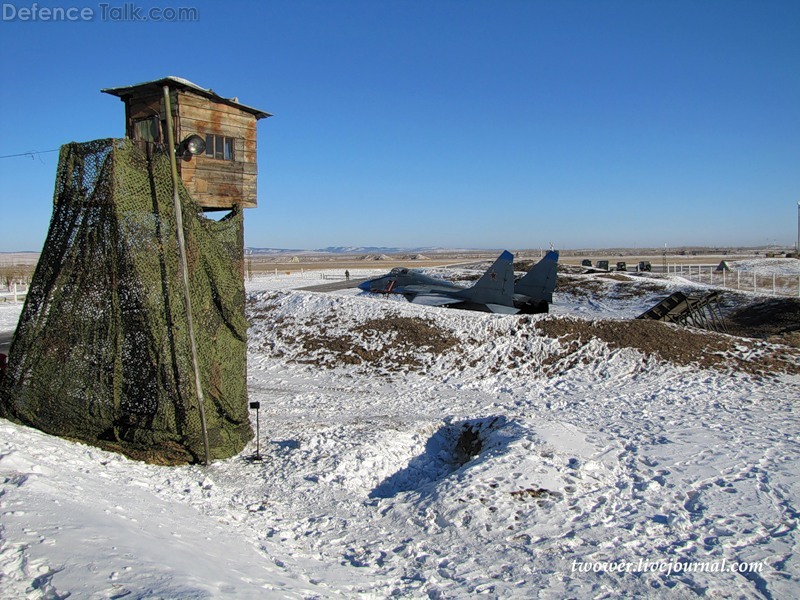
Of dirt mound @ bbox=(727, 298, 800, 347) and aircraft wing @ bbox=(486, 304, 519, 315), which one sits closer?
aircraft wing @ bbox=(486, 304, 519, 315)

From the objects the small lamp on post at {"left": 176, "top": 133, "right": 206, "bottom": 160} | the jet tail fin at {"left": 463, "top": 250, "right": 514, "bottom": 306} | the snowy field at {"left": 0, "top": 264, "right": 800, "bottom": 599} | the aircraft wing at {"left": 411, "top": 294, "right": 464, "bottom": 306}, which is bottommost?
the snowy field at {"left": 0, "top": 264, "right": 800, "bottom": 599}

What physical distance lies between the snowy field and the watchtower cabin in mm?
4756

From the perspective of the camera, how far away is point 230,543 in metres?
5.77

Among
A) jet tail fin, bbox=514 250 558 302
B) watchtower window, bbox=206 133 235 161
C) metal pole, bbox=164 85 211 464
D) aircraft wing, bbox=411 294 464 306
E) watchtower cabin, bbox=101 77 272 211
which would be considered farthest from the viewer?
jet tail fin, bbox=514 250 558 302

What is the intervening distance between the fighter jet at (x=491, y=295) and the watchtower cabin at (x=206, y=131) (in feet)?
45.7

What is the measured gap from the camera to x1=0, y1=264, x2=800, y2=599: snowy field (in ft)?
16.0

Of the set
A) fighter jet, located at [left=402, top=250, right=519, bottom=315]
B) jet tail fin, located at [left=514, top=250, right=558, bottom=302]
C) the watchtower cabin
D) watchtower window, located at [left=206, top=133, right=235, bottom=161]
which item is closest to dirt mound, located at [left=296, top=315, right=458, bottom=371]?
fighter jet, located at [left=402, top=250, right=519, bottom=315]

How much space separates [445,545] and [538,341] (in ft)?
38.2

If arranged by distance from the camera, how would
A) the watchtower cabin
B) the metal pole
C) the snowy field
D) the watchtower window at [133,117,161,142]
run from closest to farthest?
the snowy field → the metal pole → the watchtower cabin → the watchtower window at [133,117,161,142]

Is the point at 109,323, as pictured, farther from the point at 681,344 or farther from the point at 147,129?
the point at 681,344

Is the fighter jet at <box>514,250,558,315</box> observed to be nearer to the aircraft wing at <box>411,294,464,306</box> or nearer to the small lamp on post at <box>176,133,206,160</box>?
the aircraft wing at <box>411,294,464,306</box>

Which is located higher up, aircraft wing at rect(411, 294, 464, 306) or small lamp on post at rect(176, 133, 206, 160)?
small lamp on post at rect(176, 133, 206, 160)

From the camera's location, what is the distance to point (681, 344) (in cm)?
1627

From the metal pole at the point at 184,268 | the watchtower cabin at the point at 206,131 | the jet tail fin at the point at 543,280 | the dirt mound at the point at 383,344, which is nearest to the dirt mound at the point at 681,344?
the dirt mound at the point at 383,344
